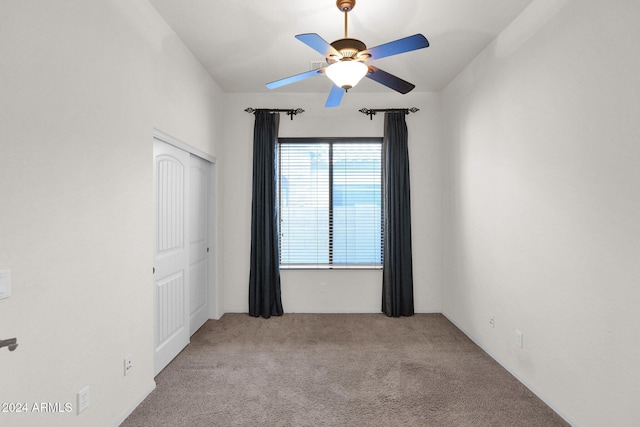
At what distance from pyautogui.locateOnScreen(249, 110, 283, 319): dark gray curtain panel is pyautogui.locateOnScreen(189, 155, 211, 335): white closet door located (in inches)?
Answer: 21.6

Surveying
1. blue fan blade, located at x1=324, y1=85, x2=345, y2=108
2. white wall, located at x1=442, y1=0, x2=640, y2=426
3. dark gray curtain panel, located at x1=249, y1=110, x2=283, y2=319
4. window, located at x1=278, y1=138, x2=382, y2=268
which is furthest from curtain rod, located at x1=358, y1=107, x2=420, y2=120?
blue fan blade, located at x1=324, y1=85, x2=345, y2=108

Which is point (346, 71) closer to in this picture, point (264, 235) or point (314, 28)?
point (314, 28)

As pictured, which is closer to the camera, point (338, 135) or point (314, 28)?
point (314, 28)

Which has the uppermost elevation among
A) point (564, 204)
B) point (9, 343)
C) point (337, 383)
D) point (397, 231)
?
point (564, 204)

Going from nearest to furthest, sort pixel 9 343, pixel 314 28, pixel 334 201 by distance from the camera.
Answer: pixel 9 343 < pixel 314 28 < pixel 334 201

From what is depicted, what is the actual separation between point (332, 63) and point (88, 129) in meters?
1.45

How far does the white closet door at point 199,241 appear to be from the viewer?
3367 millimetres

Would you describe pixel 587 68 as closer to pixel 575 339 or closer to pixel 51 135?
pixel 575 339

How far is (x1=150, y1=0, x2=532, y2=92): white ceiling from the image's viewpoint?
237 centimetres

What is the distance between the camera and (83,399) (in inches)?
66.8

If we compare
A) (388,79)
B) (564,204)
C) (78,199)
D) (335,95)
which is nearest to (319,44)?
(388,79)

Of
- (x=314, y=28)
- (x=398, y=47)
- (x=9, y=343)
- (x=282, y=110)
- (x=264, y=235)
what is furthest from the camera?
(x=282, y=110)

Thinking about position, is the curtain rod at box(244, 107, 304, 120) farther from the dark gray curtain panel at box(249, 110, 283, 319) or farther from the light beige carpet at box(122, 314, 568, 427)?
the light beige carpet at box(122, 314, 568, 427)

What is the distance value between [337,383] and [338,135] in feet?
9.56
